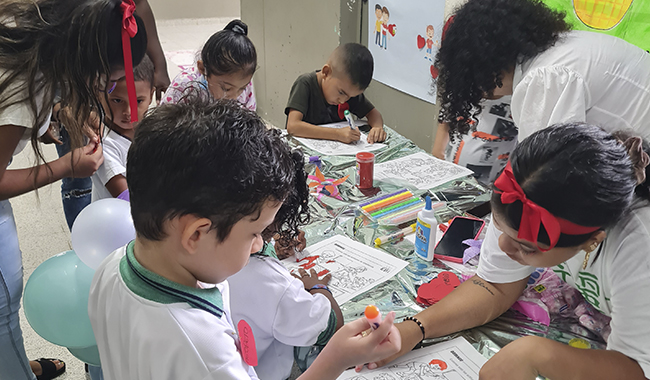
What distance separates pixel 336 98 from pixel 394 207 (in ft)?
3.07

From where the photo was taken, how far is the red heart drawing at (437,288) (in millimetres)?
1143

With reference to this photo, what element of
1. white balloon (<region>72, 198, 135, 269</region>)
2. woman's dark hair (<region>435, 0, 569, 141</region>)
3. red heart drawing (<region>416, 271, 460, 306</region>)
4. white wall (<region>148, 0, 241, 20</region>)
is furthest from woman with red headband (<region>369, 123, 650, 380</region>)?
white wall (<region>148, 0, 241, 20</region>)

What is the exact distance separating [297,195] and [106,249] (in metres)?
→ 0.46

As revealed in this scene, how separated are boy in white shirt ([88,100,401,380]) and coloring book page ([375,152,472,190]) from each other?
1.12m

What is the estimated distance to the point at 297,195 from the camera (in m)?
1.08

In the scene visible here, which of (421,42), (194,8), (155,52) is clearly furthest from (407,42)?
(194,8)

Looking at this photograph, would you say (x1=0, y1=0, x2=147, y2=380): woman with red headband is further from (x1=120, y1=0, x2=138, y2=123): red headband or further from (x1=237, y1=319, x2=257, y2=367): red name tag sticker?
(x1=237, y1=319, x2=257, y2=367): red name tag sticker

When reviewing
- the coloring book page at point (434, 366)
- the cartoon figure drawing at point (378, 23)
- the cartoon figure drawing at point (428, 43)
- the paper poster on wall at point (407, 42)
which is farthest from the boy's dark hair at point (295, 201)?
the cartoon figure drawing at point (378, 23)

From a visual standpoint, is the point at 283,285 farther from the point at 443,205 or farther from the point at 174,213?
the point at 443,205

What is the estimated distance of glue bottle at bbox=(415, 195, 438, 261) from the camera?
1255mm

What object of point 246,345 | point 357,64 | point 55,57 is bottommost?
point 246,345

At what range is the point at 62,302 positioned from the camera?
1.07m

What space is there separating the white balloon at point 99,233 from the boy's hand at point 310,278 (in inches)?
17.1

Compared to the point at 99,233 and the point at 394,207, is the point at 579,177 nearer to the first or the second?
the point at 394,207
